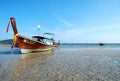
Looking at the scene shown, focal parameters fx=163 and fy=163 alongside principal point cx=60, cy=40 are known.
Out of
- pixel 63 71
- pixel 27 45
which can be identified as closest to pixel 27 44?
pixel 27 45

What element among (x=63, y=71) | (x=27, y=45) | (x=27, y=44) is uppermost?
(x=27, y=44)

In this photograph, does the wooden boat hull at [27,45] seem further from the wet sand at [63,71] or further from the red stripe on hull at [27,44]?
the wet sand at [63,71]

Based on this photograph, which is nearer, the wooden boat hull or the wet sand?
the wet sand

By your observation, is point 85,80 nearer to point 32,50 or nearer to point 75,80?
point 75,80

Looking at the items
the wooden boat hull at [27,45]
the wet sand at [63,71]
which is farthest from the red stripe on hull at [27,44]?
the wet sand at [63,71]

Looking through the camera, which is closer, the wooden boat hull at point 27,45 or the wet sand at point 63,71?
the wet sand at point 63,71

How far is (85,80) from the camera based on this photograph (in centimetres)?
780

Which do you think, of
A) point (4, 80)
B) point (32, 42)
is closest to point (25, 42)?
point (32, 42)

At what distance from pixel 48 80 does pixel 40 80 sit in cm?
38

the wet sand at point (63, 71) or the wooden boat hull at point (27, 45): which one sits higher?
the wooden boat hull at point (27, 45)

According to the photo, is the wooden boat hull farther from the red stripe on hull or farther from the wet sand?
the wet sand

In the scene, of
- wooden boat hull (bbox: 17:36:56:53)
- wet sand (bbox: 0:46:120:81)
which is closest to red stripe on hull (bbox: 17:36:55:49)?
wooden boat hull (bbox: 17:36:56:53)

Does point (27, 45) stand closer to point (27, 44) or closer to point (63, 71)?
point (27, 44)

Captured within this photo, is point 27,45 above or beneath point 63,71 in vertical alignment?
above
